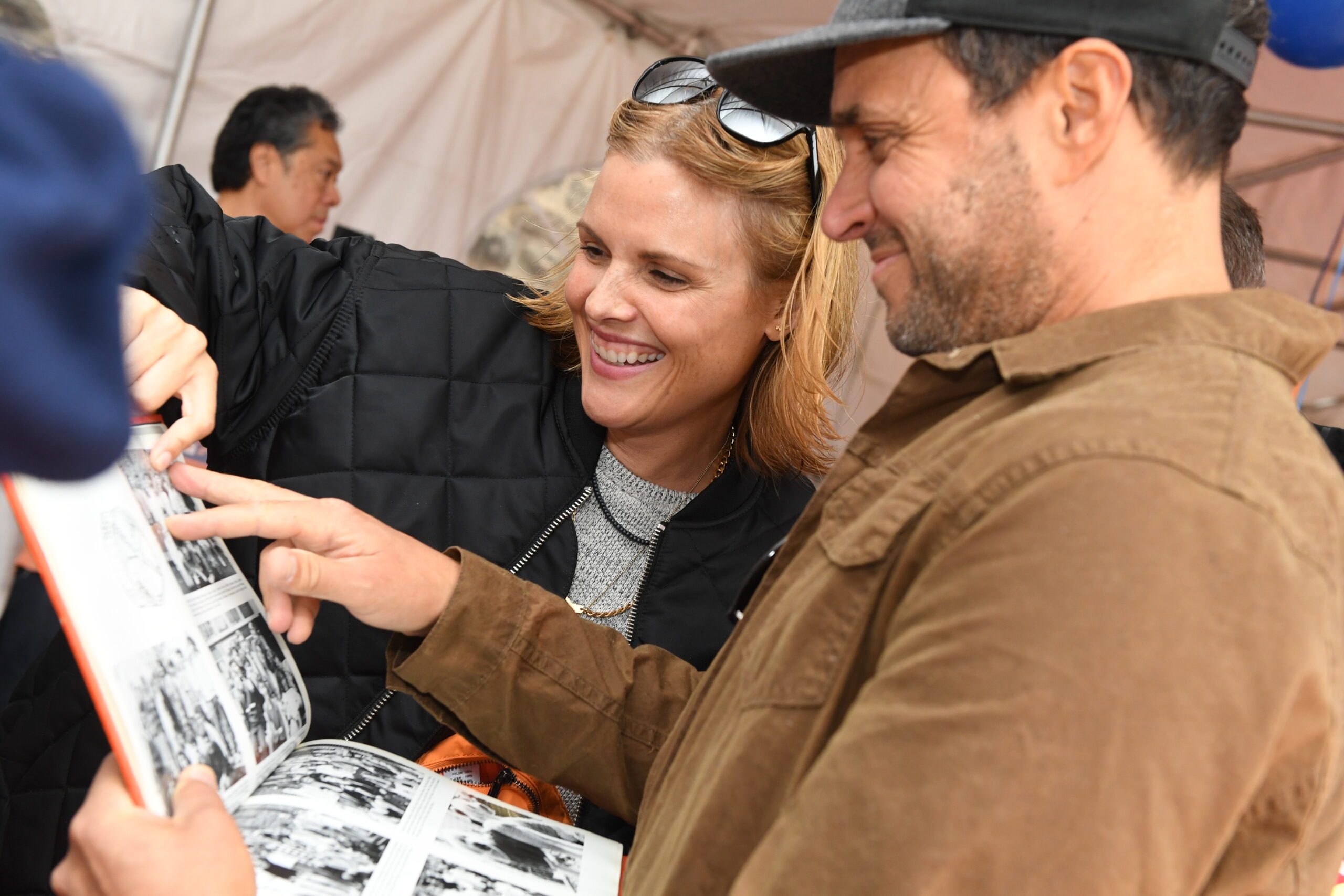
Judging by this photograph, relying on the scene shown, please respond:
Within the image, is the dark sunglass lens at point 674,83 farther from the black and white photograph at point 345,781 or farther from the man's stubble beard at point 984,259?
the black and white photograph at point 345,781

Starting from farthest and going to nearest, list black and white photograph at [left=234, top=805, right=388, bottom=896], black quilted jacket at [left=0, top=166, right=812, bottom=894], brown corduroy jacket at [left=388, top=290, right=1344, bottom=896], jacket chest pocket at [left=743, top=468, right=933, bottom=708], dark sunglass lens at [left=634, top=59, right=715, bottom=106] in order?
dark sunglass lens at [left=634, top=59, right=715, bottom=106] < black quilted jacket at [left=0, top=166, right=812, bottom=894] < black and white photograph at [left=234, top=805, right=388, bottom=896] < jacket chest pocket at [left=743, top=468, right=933, bottom=708] < brown corduroy jacket at [left=388, top=290, right=1344, bottom=896]

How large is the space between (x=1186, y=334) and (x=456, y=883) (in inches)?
30.3

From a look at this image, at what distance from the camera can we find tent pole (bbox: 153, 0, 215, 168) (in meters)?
3.50

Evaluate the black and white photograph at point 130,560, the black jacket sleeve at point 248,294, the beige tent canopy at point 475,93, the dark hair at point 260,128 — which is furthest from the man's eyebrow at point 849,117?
the dark hair at point 260,128

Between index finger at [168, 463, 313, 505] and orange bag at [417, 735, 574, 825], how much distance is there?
42cm

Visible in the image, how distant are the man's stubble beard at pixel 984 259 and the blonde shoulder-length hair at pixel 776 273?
760mm

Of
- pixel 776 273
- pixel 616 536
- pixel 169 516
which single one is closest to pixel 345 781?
pixel 169 516

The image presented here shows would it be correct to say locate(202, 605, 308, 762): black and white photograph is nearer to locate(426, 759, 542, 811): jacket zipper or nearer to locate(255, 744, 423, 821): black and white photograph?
locate(255, 744, 423, 821): black and white photograph

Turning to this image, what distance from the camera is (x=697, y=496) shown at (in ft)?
5.58

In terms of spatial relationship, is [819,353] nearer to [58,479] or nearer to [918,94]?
[918,94]

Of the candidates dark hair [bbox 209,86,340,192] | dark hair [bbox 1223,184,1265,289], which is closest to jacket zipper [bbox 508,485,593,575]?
dark hair [bbox 1223,184,1265,289]

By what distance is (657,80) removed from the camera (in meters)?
1.77

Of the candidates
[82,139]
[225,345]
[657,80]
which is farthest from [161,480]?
[657,80]

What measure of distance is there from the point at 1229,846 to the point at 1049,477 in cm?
29
